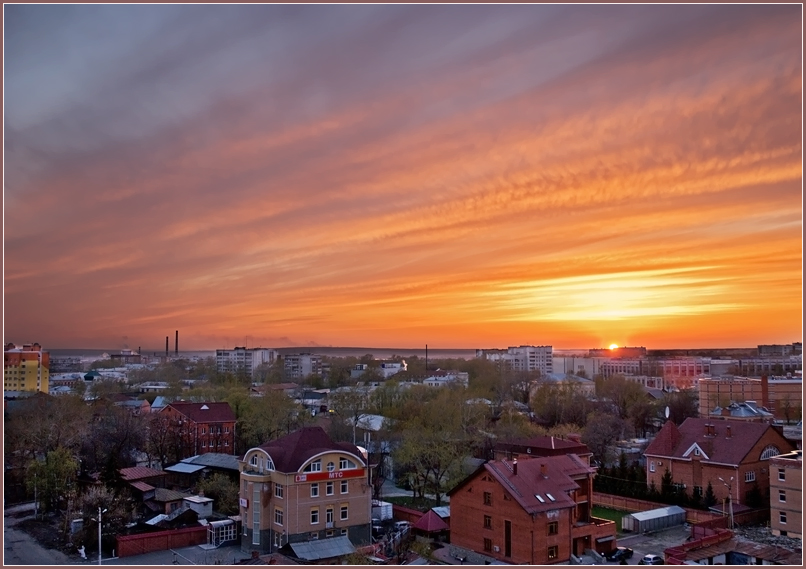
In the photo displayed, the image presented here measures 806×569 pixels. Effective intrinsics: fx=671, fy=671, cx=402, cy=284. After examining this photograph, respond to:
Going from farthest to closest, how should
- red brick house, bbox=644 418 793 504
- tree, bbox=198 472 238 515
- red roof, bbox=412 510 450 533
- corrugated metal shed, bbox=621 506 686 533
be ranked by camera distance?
red brick house, bbox=644 418 793 504
tree, bbox=198 472 238 515
corrugated metal shed, bbox=621 506 686 533
red roof, bbox=412 510 450 533

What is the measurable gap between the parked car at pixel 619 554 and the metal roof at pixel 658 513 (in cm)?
291

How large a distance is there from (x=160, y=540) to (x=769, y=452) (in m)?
22.8

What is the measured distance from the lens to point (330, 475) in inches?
829

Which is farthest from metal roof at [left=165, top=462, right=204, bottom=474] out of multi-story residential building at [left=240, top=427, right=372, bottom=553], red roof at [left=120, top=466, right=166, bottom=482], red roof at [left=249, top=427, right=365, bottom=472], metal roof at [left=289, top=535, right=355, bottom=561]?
metal roof at [left=289, top=535, right=355, bottom=561]

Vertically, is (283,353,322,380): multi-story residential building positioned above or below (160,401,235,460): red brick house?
below

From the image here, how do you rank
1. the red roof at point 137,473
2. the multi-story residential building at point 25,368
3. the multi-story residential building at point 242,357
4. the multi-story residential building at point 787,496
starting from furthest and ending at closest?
1. the multi-story residential building at point 242,357
2. the multi-story residential building at point 25,368
3. the red roof at point 137,473
4. the multi-story residential building at point 787,496

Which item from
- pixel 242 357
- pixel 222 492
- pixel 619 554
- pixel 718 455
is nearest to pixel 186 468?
pixel 222 492

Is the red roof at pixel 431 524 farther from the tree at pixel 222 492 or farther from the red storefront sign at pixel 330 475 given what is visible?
the tree at pixel 222 492

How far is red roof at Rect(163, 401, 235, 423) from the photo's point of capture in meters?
37.4

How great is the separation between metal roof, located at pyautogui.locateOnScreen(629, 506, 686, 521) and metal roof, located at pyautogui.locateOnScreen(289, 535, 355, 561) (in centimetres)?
1021

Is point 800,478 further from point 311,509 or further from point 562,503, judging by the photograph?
point 311,509

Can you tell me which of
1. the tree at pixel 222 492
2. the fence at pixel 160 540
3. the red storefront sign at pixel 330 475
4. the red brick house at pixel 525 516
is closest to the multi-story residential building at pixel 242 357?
the tree at pixel 222 492

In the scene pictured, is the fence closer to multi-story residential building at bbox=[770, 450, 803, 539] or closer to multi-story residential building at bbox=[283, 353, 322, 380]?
multi-story residential building at bbox=[770, 450, 803, 539]

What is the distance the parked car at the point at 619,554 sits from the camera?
1995 centimetres
